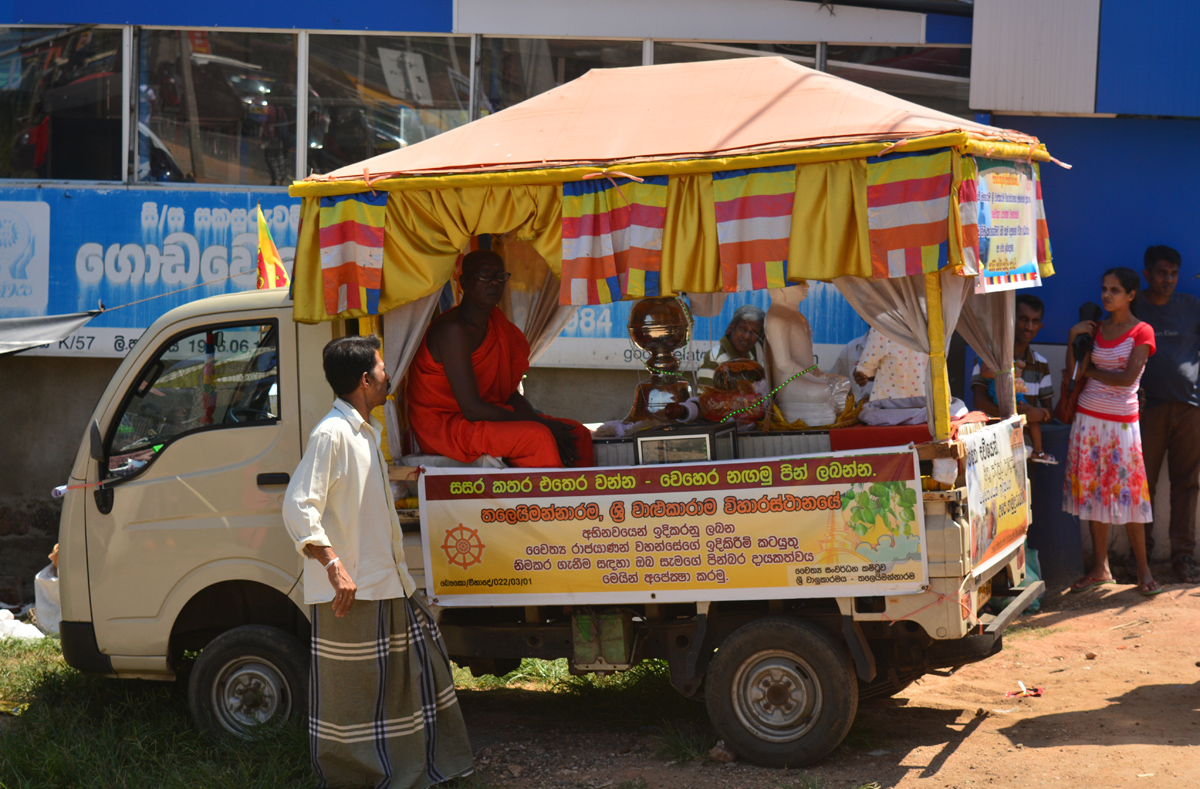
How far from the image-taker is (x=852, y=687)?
4316 millimetres

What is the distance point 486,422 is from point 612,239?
101 cm

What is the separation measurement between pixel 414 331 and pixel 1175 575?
5.49 metres

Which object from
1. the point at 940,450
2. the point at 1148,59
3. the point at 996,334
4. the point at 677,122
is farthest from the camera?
the point at 1148,59

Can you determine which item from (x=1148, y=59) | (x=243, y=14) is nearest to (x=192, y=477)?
(x=243, y=14)

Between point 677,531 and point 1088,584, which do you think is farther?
point 1088,584

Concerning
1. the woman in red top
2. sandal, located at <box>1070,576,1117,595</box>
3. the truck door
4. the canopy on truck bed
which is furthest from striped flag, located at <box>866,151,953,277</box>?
sandal, located at <box>1070,576,1117,595</box>

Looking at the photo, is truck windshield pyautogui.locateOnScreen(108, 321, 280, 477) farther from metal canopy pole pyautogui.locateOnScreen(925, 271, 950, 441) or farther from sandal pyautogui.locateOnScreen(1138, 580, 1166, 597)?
sandal pyautogui.locateOnScreen(1138, 580, 1166, 597)

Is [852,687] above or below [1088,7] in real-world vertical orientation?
below

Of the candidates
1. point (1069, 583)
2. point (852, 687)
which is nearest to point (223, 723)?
point (852, 687)

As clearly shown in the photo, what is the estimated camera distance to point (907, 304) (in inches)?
169

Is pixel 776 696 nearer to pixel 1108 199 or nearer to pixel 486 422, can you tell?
pixel 486 422

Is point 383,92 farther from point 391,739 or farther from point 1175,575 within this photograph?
point 1175,575

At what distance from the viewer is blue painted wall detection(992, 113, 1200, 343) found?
7.61 m

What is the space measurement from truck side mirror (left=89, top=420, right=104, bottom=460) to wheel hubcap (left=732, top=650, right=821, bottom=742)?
298 cm
